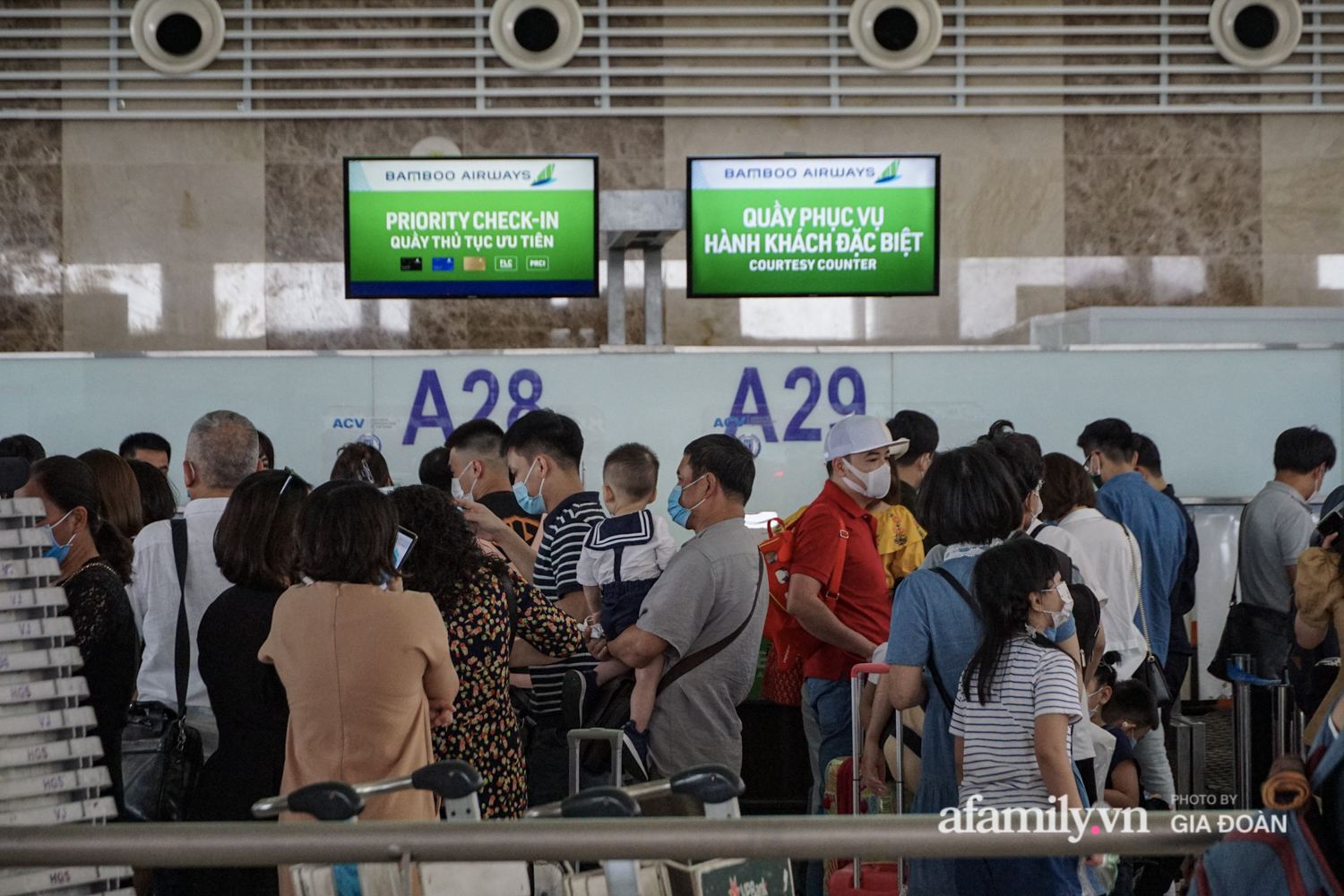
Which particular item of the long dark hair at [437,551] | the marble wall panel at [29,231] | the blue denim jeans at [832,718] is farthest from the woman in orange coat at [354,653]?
the marble wall panel at [29,231]

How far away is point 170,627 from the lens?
137 inches

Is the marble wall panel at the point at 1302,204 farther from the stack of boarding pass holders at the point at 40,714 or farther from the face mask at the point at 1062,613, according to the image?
the stack of boarding pass holders at the point at 40,714

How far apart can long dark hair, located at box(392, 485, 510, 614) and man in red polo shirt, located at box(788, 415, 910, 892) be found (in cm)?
121

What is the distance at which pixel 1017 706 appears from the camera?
2.59m

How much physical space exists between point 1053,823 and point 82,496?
2.53m

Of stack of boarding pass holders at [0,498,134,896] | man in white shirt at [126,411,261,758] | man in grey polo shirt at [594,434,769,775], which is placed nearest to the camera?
stack of boarding pass holders at [0,498,134,896]

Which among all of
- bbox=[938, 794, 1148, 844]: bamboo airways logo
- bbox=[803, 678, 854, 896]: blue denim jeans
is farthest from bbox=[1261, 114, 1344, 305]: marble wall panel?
bbox=[938, 794, 1148, 844]: bamboo airways logo

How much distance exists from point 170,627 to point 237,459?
59 centimetres

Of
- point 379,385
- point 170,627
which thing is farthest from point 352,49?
point 170,627

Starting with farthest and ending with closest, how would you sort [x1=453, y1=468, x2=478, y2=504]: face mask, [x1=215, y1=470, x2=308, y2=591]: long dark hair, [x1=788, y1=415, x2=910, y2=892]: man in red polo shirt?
[x1=453, y1=468, x2=478, y2=504]: face mask → [x1=788, y1=415, x2=910, y2=892]: man in red polo shirt → [x1=215, y1=470, x2=308, y2=591]: long dark hair

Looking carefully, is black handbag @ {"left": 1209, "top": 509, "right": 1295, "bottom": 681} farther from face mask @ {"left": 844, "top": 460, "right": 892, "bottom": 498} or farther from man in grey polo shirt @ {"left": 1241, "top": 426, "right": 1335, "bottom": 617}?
face mask @ {"left": 844, "top": 460, "right": 892, "bottom": 498}

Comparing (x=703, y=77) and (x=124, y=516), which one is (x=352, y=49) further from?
(x=124, y=516)

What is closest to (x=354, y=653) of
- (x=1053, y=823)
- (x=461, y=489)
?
(x=1053, y=823)

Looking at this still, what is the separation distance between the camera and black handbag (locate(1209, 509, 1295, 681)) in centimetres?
504
